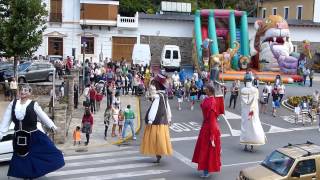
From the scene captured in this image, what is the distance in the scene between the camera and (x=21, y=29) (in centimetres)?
2906

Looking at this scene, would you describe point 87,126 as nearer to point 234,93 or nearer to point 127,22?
point 234,93

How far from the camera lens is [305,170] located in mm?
12344

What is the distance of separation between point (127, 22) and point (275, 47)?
1427 cm

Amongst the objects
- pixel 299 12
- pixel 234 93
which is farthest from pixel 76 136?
pixel 299 12

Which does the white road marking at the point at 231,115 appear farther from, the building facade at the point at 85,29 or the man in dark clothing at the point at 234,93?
the building facade at the point at 85,29

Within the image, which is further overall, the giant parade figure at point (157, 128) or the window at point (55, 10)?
the window at point (55, 10)

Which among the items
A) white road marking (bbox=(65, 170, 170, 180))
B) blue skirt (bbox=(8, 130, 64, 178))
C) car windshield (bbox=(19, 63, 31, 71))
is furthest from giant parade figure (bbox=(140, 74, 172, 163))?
car windshield (bbox=(19, 63, 31, 71))

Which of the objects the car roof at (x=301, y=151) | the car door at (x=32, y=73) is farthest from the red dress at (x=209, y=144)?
the car door at (x=32, y=73)

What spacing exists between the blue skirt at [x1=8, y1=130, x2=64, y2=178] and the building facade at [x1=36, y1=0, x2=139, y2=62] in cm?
3439

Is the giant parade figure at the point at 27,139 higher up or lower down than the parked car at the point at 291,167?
higher up

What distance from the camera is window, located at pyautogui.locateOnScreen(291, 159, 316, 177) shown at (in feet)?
40.1

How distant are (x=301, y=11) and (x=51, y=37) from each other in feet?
87.3

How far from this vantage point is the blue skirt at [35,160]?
11.6 meters

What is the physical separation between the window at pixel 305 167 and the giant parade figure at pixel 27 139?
214 inches
